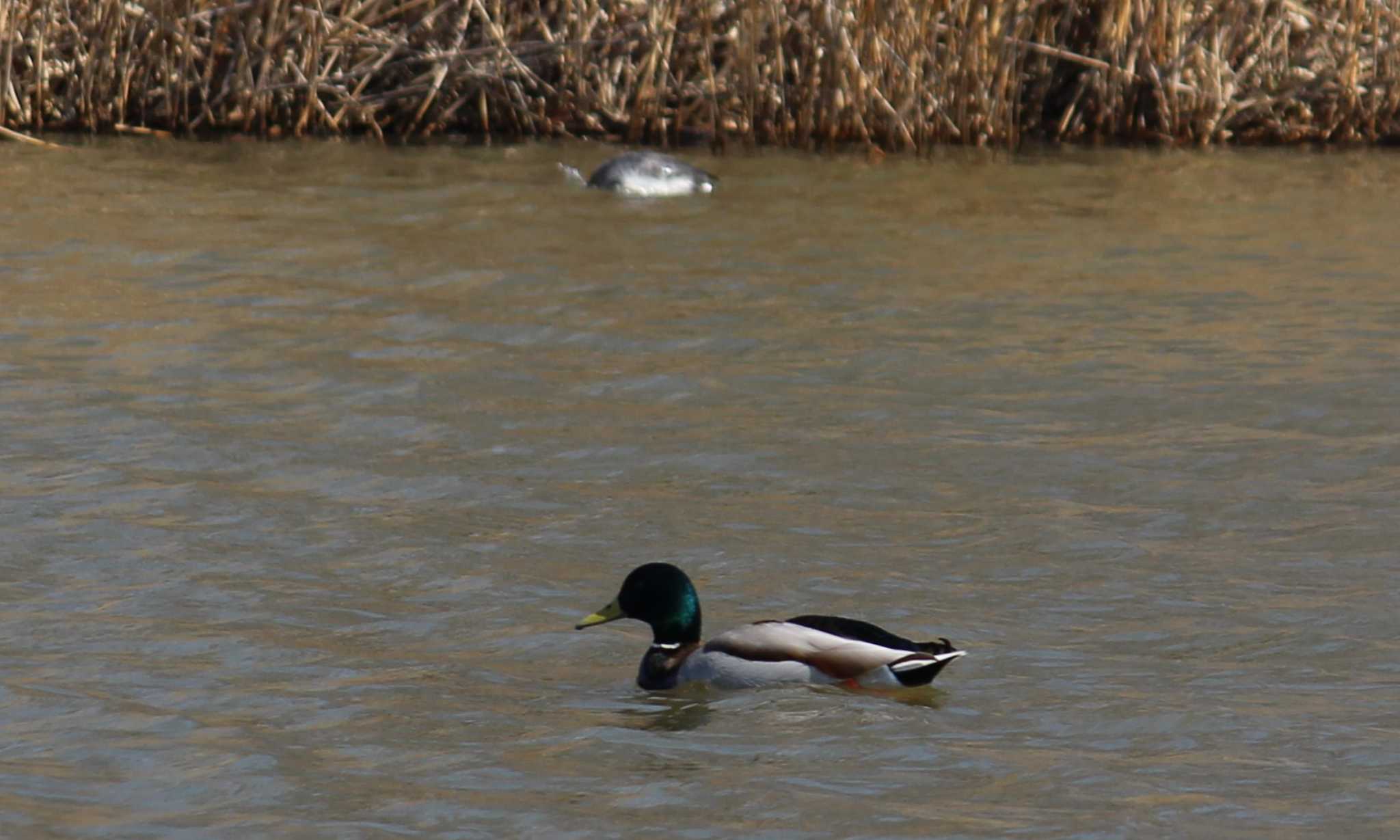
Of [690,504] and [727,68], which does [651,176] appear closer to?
[727,68]

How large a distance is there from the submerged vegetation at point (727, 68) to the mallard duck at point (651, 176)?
1211 millimetres

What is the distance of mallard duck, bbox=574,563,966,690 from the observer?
5574 mm

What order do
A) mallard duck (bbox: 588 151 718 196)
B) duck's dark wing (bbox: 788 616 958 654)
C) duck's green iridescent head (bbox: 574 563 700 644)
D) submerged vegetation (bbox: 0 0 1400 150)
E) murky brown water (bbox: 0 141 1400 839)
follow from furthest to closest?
submerged vegetation (bbox: 0 0 1400 150), mallard duck (bbox: 588 151 718 196), duck's green iridescent head (bbox: 574 563 700 644), duck's dark wing (bbox: 788 616 958 654), murky brown water (bbox: 0 141 1400 839)

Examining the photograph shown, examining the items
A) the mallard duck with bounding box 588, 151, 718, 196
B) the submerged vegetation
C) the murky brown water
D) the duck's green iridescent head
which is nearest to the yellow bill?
the duck's green iridescent head

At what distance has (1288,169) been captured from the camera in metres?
14.7

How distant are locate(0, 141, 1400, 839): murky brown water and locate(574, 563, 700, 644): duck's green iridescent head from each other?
0.65 feet

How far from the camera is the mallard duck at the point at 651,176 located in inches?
535

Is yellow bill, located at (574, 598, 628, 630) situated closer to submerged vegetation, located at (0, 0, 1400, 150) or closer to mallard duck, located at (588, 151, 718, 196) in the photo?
mallard duck, located at (588, 151, 718, 196)

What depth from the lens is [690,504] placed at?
757cm

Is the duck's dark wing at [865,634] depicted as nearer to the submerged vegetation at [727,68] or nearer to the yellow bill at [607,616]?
the yellow bill at [607,616]

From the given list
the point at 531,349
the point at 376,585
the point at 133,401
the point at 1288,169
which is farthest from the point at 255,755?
the point at 1288,169

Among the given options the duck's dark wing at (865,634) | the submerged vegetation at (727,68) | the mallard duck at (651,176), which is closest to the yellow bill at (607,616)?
the duck's dark wing at (865,634)

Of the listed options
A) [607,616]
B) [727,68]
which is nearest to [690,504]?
[607,616]

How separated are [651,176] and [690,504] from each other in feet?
20.6
